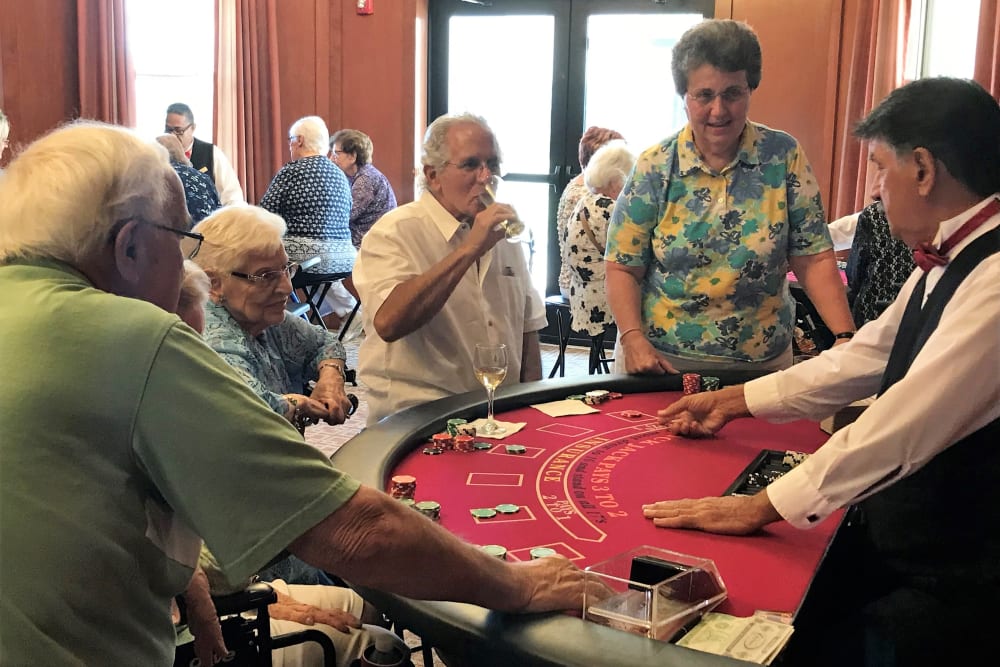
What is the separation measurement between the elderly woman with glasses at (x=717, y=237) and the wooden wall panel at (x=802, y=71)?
3.46 m

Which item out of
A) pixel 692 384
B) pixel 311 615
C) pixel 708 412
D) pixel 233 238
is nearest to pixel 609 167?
pixel 692 384

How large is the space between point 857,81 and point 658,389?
394 cm

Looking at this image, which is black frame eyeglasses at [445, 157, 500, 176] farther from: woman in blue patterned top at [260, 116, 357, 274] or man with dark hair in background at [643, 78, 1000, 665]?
woman in blue patterned top at [260, 116, 357, 274]

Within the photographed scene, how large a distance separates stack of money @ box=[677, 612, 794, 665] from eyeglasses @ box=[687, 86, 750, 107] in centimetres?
170

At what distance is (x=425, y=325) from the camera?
2.60 metres

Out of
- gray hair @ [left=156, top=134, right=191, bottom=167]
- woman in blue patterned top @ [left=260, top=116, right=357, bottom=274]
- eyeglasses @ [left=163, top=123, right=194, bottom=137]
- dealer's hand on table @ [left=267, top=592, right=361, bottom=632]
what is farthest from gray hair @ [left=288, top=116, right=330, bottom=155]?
dealer's hand on table @ [left=267, top=592, right=361, bottom=632]

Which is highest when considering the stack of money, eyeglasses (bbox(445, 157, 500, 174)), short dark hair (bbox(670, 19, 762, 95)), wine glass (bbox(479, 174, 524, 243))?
short dark hair (bbox(670, 19, 762, 95))

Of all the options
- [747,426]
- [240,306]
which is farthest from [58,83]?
[747,426]

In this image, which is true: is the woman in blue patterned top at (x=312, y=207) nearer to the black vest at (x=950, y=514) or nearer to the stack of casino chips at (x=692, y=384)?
the stack of casino chips at (x=692, y=384)

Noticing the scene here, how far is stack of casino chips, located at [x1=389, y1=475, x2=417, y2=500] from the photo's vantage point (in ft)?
5.58

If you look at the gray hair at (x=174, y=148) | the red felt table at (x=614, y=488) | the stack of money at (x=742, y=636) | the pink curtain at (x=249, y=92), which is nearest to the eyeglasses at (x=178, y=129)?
the gray hair at (x=174, y=148)

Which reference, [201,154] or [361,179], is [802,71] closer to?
[361,179]

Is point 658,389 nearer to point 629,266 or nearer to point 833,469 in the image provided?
point 629,266

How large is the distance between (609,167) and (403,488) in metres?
3.58
